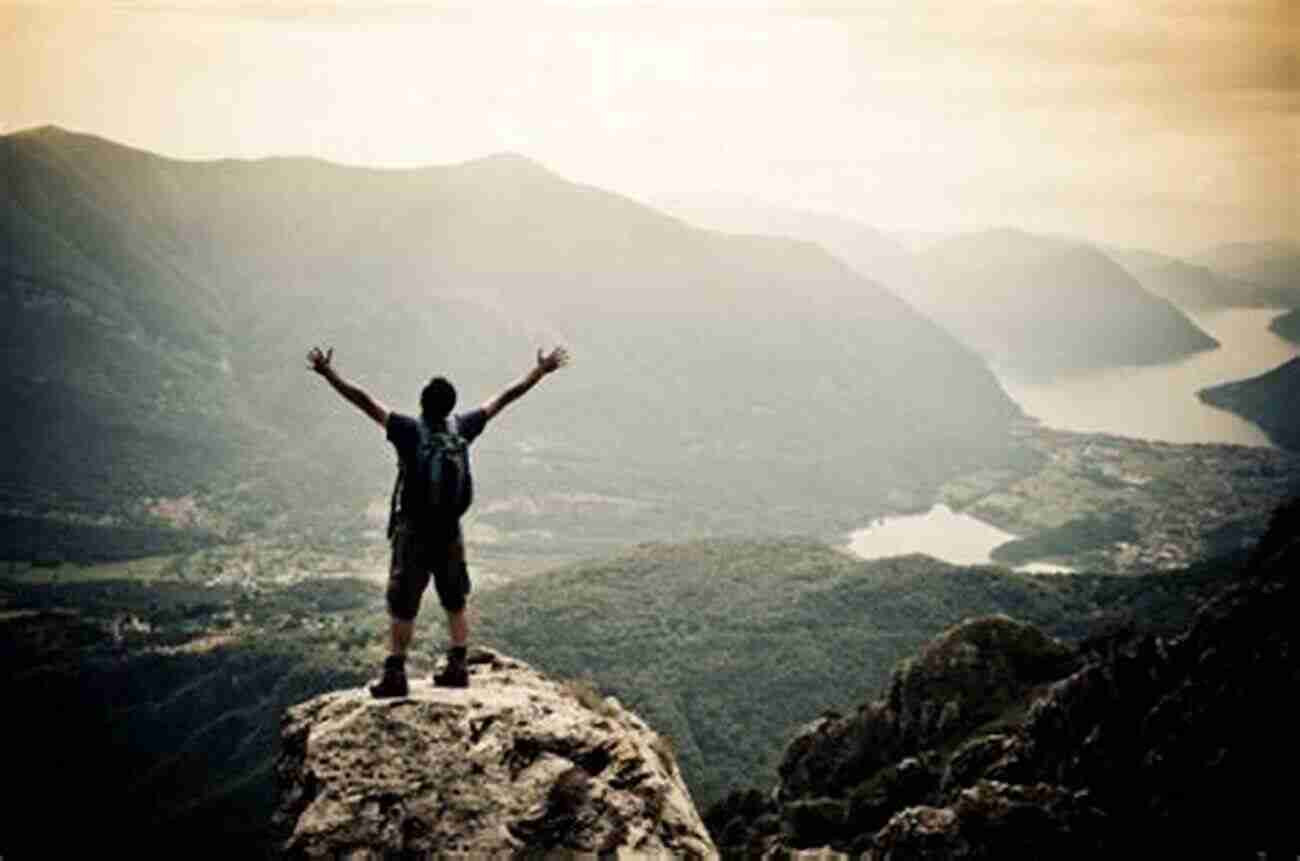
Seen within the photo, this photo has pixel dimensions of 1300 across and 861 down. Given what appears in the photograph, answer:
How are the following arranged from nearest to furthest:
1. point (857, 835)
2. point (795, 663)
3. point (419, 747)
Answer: point (419, 747) < point (857, 835) < point (795, 663)

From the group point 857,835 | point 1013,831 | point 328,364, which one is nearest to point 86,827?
point 857,835

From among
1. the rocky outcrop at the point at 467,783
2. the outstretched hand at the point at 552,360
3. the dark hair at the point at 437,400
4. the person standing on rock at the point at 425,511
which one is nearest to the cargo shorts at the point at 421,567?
the person standing on rock at the point at 425,511

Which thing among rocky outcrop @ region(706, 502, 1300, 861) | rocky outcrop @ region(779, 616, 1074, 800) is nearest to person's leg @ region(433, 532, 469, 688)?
rocky outcrop @ region(706, 502, 1300, 861)

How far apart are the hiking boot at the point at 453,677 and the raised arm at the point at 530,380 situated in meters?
2.98

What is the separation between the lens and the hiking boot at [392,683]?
12.1 m

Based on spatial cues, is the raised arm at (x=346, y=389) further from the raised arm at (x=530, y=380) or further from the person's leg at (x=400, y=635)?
the person's leg at (x=400, y=635)

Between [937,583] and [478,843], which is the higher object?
[478,843]

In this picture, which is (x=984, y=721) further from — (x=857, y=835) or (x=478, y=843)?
(x=478, y=843)

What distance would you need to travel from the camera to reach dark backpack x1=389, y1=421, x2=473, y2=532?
12.4 m

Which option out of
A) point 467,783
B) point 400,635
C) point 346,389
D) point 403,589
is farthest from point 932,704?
point 467,783

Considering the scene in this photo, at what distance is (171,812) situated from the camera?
133 metres

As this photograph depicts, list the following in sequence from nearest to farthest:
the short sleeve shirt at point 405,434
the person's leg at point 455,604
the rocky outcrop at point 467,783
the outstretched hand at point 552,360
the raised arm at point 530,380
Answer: the rocky outcrop at point 467,783, the short sleeve shirt at point 405,434, the person's leg at point 455,604, the raised arm at point 530,380, the outstretched hand at point 552,360

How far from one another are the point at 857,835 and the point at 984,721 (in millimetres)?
14179

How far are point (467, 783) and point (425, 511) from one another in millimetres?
3057
